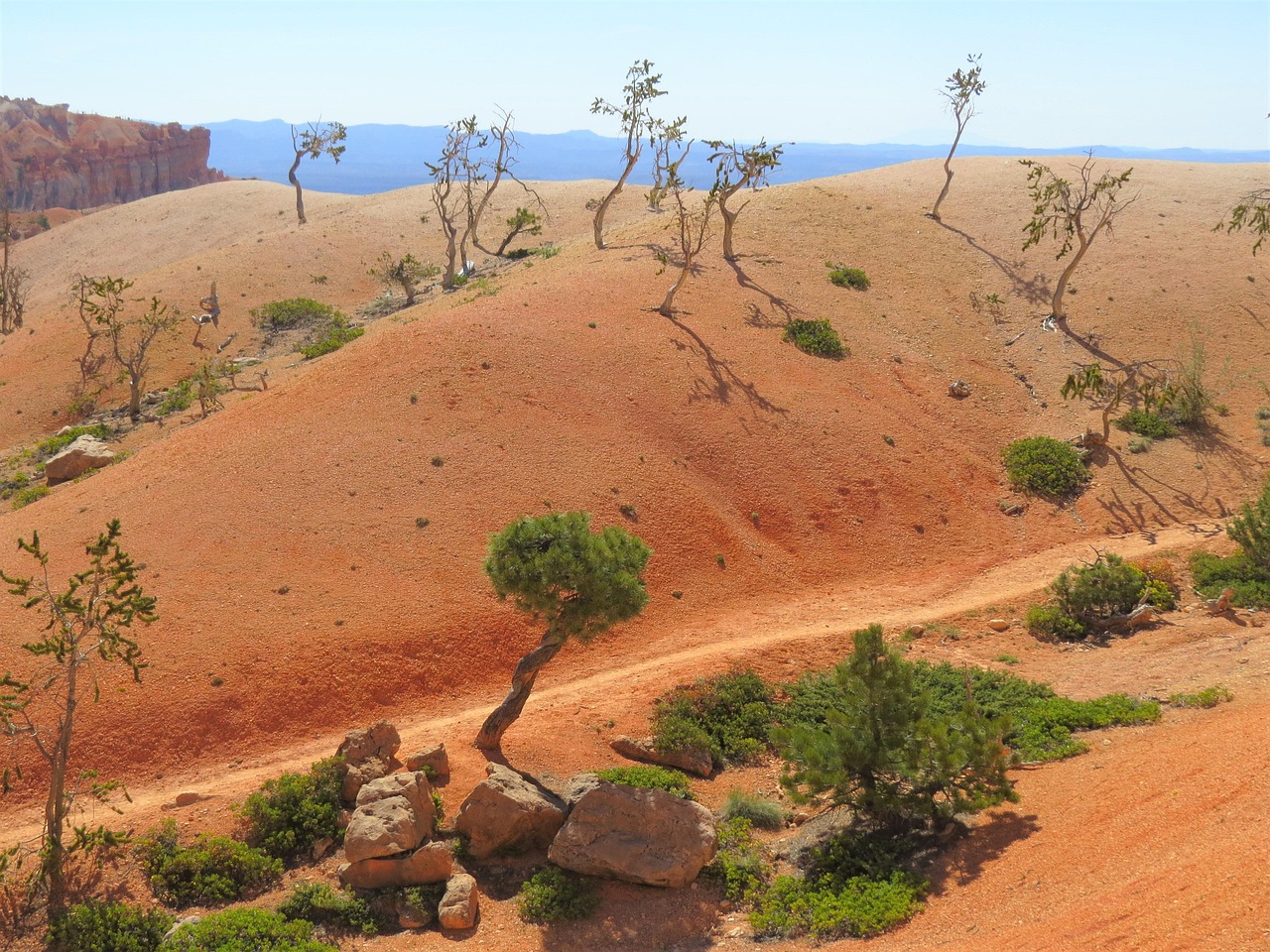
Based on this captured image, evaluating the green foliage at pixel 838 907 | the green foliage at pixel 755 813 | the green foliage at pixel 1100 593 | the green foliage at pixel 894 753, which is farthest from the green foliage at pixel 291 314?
the green foliage at pixel 838 907

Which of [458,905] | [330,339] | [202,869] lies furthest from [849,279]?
[202,869]

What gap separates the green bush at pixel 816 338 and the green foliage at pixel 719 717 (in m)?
16.3

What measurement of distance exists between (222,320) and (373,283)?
29.0 ft

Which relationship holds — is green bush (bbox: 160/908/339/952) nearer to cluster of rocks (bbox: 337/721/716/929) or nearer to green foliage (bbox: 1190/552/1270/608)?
cluster of rocks (bbox: 337/721/716/929)

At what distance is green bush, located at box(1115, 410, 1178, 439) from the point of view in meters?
28.6

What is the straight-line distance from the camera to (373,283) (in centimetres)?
4966

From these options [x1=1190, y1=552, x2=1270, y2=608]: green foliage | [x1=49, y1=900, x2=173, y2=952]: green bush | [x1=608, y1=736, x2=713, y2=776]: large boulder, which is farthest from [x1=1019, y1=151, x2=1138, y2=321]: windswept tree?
[x1=49, y1=900, x2=173, y2=952]: green bush

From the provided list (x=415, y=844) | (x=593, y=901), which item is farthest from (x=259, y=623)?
(x=593, y=901)

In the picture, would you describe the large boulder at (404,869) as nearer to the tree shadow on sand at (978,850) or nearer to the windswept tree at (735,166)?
the tree shadow on sand at (978,850)

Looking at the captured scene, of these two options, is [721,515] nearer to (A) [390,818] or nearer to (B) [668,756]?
(B) [668,756]

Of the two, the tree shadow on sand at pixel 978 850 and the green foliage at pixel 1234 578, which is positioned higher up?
the green foliage at pixel 1234 578

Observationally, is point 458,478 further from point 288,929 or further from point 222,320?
point 222,320

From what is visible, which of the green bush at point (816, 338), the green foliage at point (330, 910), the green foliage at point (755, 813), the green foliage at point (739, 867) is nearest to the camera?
the green foliage at point (330, 910)

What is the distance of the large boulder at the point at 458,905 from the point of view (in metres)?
11.7
